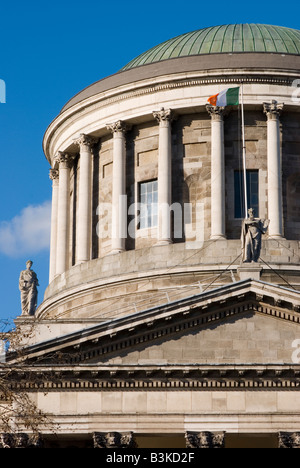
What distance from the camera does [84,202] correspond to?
66.4m

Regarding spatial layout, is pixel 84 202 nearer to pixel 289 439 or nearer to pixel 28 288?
pixel 28 288

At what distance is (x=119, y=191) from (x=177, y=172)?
8.76 feet

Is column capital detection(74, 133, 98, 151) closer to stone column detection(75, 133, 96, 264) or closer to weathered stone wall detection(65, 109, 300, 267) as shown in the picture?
stone column detection(75, 133, 96, 264)

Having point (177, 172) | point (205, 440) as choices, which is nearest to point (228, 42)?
point (177, 172)

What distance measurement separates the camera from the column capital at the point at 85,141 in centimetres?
6750

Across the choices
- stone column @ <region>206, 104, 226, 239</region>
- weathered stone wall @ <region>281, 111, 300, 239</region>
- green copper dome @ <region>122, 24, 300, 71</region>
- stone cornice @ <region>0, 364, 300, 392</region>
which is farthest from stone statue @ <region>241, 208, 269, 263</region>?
green copper dome @ <region>122, 24, 300, 71</region>

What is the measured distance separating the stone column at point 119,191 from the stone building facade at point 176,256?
0.06 m

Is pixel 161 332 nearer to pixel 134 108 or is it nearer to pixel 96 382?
pixel 96 382

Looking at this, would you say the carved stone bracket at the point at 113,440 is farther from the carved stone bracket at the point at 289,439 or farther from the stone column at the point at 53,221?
the stone column at the point at 53,221

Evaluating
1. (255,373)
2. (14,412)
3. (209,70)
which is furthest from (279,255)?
(14,412)

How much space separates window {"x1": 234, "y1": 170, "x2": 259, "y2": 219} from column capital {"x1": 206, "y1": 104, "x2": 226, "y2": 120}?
254 cm

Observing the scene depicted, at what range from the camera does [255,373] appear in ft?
158

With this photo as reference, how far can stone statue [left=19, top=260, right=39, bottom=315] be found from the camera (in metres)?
58.8

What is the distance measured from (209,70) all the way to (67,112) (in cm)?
794
